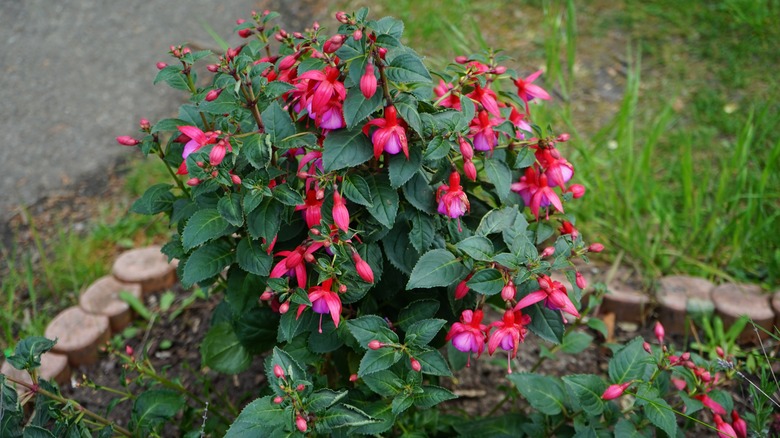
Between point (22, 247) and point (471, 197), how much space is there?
6.77 ft

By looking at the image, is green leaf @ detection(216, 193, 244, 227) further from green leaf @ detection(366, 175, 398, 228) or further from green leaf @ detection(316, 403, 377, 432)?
green leaf @ detection(316, 403, 377, 432)

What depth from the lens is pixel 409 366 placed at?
1.40 m

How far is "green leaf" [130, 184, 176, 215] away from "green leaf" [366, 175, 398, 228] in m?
0.50

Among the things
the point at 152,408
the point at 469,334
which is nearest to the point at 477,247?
the point at 469,334

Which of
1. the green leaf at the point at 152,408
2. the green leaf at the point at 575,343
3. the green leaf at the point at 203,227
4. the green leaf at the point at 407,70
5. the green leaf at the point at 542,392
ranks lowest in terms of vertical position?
the green leaf at the point at 575,343

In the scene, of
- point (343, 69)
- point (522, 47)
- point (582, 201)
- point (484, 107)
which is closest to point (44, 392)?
point (343, 69)

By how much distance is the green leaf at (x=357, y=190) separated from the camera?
1313mm

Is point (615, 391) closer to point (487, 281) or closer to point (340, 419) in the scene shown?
point (487, 281)

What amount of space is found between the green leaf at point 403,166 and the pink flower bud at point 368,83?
169 mm

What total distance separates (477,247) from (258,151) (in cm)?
45

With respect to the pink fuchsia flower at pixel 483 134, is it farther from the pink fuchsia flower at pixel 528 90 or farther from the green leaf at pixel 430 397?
the green leaf at pixel 430 397

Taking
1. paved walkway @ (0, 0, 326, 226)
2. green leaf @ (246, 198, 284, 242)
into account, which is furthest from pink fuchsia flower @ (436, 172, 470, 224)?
paved walkway @ (0, 0, 326, 226)

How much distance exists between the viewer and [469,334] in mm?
1373

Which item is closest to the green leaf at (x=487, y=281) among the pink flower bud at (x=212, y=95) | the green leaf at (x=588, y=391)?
the green leaf at (x=588, y=391)
